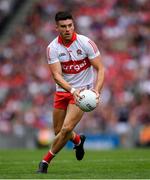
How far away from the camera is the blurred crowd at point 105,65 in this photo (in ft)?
72.0

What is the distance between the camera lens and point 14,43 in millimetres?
27984

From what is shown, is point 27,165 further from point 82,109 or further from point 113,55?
point 113,55

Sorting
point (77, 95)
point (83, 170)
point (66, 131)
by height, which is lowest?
point (83, 170)

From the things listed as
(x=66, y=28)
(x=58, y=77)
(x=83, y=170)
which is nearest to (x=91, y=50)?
(x=66, y=28)

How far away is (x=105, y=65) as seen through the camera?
958 inches

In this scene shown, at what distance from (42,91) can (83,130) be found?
9.96ft

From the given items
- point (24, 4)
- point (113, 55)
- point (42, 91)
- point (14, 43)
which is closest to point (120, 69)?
point (113, 55)

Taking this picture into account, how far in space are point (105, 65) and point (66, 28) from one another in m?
13.8

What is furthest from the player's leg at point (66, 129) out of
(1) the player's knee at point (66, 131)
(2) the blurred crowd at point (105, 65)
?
(2) the blurred crowd at point (105, 65)

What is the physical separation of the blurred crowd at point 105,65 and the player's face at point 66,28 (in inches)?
403

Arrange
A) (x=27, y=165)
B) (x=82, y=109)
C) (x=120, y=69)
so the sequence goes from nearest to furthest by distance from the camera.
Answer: (x=82, y=109)
(x=27, y=165)
(x=120, y=69)

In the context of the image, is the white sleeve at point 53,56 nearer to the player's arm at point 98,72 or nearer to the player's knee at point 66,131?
the player's arm at point 98,72

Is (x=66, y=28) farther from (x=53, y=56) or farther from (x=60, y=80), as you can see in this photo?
(x=60, y=80)

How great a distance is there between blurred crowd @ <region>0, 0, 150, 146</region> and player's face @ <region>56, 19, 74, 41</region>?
10.2m
